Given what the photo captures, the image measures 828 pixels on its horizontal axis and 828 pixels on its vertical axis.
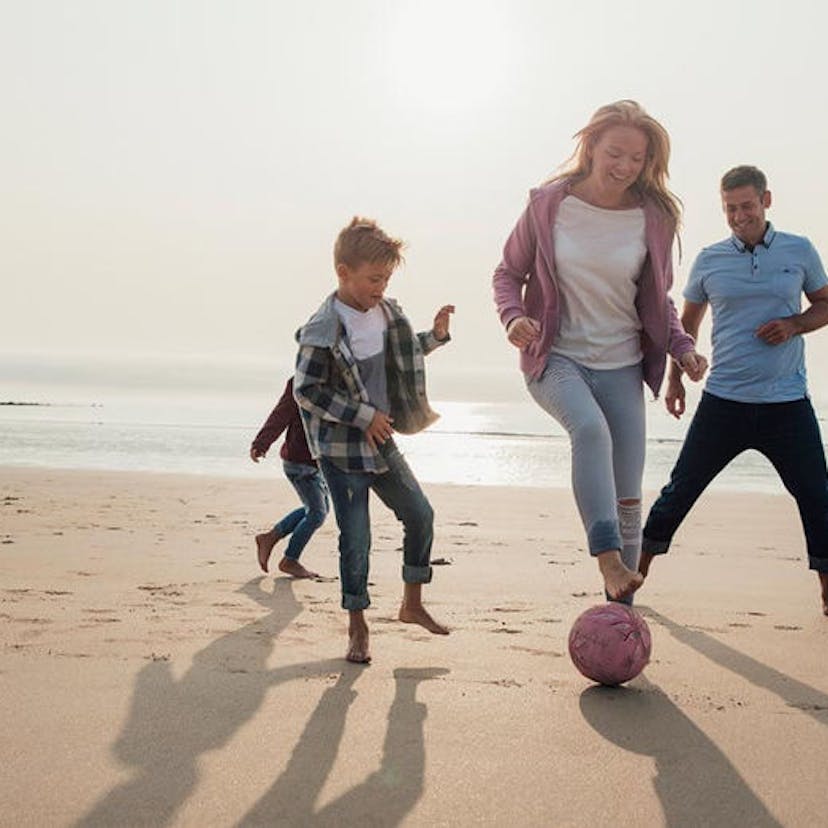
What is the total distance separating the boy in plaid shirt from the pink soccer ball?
0.88 meters

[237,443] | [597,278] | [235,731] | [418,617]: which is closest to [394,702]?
[235,731]

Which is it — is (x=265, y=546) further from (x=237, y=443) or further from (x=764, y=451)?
(x=237, y=443)

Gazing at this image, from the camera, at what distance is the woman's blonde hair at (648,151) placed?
4.78m

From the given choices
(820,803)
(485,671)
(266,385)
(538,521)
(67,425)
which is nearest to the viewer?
(820,803)

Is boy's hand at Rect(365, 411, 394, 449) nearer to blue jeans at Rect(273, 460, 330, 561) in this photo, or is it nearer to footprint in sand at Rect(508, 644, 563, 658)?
footprint in sand at Rect(508, 644, 563, 658)

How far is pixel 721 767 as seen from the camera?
322cm

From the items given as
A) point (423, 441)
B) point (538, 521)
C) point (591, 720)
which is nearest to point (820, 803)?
point (591, 720)

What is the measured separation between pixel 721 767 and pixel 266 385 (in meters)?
71.6

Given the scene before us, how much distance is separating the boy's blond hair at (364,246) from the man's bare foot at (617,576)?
153cm

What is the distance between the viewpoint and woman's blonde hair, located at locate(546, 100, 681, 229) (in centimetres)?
478

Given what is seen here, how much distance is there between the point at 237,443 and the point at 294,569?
18.5 m

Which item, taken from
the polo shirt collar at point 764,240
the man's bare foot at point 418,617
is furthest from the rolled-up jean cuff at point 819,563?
the man's bare foot at point 418,617

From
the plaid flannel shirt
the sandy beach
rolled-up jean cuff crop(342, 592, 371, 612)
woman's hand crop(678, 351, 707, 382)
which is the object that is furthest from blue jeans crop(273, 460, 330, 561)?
woman's hand crop(678, 351, 707, 382)

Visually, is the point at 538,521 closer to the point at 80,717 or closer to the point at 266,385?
the point at 80,717
